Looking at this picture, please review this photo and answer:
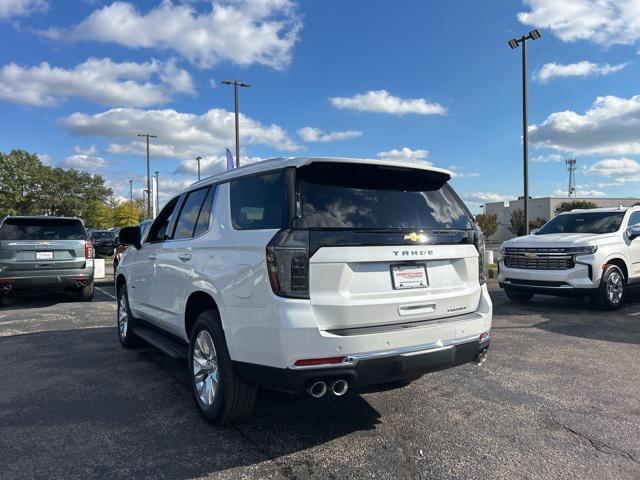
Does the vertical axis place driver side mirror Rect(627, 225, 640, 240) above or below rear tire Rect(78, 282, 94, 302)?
above

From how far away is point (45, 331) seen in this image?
7.52 meters

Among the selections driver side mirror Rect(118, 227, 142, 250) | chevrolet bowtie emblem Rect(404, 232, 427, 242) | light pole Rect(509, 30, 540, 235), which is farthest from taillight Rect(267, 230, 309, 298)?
light pole Rect(509, 30, 540, 235)

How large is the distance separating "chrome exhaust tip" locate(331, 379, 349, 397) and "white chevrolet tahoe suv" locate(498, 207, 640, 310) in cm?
671

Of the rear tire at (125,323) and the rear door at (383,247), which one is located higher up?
the rear door at (383,247)

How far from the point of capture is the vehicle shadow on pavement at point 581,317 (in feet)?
23.0

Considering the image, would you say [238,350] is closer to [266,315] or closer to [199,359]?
[266,315]

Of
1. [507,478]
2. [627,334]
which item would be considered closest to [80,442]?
[507,478]

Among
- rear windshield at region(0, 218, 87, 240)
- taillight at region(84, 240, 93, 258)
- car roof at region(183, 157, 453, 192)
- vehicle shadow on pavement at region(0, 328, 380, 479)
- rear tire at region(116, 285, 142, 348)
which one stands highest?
car roof at region(183, 157, 453, 192)

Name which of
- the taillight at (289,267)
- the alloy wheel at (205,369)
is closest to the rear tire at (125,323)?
the alloy wheel at (205,369)

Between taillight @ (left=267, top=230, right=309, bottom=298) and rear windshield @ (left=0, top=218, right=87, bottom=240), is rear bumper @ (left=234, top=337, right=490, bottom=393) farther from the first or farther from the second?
rear windshield @ (left=0, top=218, right=87, bottom=240)

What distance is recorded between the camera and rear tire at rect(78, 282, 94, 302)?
10602 mm

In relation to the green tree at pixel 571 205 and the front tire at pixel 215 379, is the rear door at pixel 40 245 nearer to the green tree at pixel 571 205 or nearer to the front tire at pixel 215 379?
the front tire at pixel 215 379

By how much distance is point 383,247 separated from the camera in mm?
3389

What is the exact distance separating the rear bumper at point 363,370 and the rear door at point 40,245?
26.4ft
